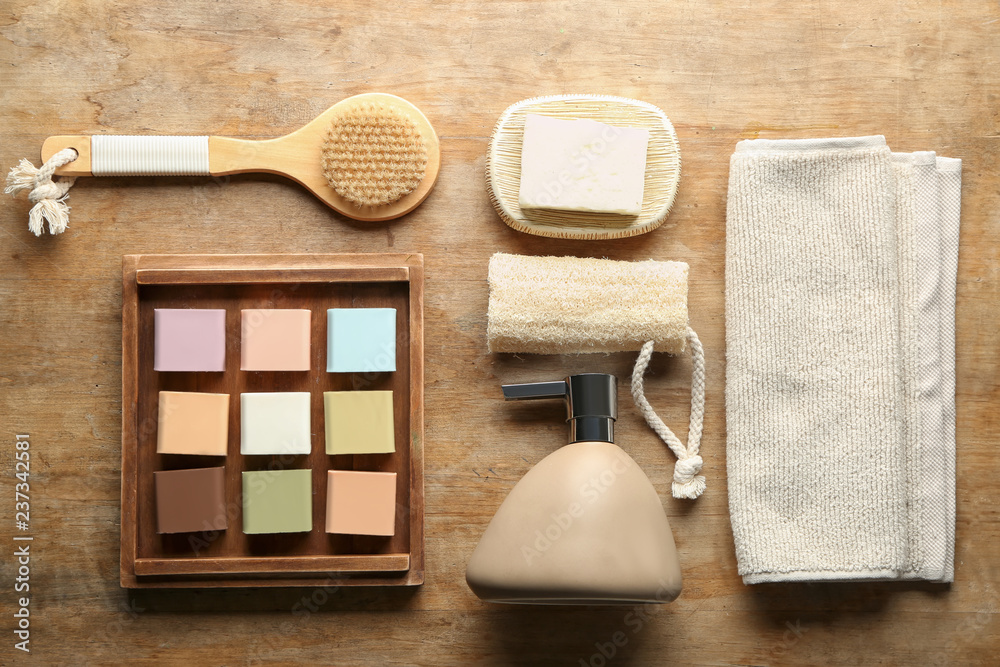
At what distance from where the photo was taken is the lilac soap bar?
719mm

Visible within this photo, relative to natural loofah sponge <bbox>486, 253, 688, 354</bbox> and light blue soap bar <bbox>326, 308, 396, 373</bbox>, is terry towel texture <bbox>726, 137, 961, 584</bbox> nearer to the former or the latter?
natural loofah sponge <bbox>486, 253, 688, 354</bbox>

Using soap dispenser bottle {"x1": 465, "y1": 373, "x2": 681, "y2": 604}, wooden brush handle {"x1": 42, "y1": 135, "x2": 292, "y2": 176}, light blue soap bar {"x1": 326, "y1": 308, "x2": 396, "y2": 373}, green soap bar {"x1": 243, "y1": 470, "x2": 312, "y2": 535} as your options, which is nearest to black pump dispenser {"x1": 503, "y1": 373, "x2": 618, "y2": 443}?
soap dispenser bottle {"x1": 465, "y1": 373, "x2": 681, "y2": 604}

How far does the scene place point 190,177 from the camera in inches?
Result: 30.2

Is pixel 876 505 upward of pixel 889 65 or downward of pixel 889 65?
downward

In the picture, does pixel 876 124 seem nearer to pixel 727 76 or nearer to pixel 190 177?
pixel 727 76

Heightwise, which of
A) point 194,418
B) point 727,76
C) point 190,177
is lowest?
point 194,418

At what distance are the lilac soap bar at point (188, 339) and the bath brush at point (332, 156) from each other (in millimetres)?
163

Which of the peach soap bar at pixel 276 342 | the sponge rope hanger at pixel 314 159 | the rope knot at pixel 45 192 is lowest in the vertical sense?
the peach soap bar at pixel 276 342

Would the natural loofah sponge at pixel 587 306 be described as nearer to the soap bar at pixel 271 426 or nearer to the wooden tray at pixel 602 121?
the wooden tray at pixel 602 121

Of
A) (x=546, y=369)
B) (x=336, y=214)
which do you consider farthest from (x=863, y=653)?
(x=336, y=214)

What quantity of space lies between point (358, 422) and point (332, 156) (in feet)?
0.95

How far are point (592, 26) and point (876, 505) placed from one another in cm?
61

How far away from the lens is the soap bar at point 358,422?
28.2 inches

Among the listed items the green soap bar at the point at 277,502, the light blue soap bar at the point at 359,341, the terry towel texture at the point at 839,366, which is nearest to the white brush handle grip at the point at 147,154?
the light blue soap bar at the point at 359,341
